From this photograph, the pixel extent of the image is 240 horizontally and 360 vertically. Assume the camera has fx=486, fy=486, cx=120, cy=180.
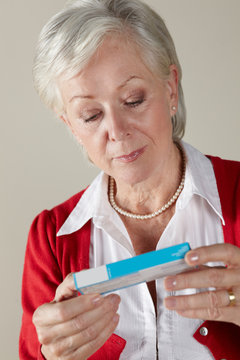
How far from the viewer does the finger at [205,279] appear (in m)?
0.99

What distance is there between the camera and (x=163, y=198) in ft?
4.95

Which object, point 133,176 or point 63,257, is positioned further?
point 63,257

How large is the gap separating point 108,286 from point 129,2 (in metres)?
0.78

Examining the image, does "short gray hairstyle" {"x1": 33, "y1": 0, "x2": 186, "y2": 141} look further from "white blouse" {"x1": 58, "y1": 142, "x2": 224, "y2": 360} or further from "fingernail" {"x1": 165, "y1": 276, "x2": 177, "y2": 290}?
"fingernail" {"x1": 165, "y1": 276, "x2": 177, "y2": 290}

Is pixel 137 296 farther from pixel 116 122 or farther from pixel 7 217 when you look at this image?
pixel 7 217

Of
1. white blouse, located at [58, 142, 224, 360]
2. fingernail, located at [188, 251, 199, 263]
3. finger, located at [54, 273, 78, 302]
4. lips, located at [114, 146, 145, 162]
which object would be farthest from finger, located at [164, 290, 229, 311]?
lips, located at [114, 146, 145, 162]

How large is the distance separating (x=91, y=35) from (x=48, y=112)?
35.4 inches

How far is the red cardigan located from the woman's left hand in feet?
0.94

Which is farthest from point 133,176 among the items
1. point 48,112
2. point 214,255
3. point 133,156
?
point 48,112

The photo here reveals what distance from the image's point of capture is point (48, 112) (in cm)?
210

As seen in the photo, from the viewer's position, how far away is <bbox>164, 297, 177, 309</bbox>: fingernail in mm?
1000

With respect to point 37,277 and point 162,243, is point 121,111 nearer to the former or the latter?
point 162,243

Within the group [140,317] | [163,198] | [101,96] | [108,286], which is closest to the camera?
[108,286]

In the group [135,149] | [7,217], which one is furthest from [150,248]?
[7,217]
